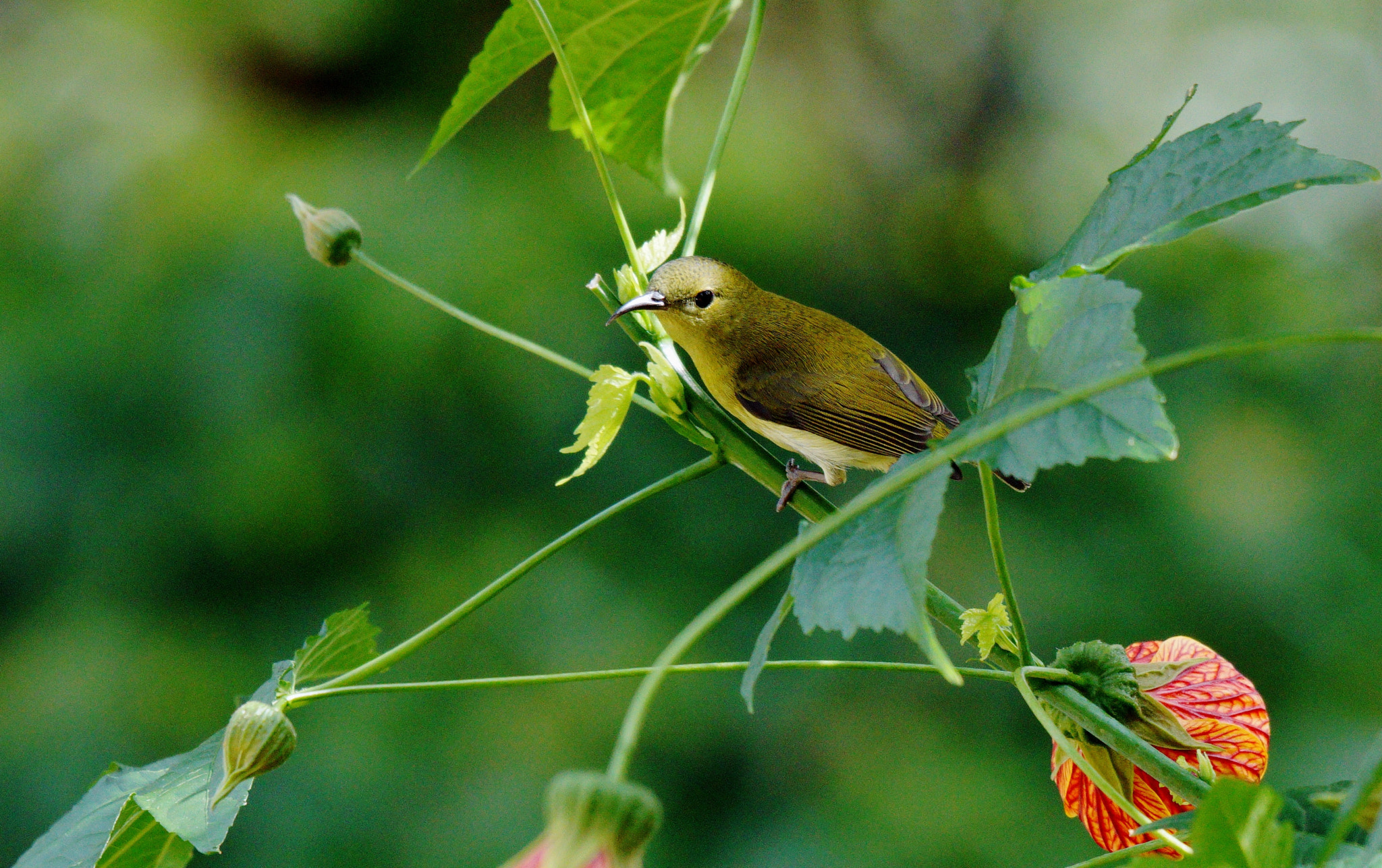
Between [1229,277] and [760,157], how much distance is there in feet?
3.46

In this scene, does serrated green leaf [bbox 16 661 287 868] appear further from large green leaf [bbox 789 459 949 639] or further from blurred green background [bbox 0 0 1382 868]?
blurred green background [bbox 0 0 1382 868]

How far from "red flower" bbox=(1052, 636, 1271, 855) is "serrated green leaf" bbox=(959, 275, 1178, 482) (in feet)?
0.66

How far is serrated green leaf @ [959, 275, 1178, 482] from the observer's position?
1.08 ft

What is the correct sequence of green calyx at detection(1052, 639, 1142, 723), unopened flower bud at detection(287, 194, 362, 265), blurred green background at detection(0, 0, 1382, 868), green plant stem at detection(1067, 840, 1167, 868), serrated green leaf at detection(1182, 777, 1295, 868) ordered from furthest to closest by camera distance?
blurred green background at detection(0, 0, 1382, 868) → unopened flower bud at detection(287, 194, 362, 265) → green calyx at detection(1052, 639, 1142, 723) → green plant stem at detection(1067, 840, 1167, 868) → serrated green leaf at detection(1182, 777, 1295, 868)

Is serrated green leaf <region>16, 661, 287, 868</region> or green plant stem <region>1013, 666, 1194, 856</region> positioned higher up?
green plant stem <region>1013, 666, 1194, 856</region>

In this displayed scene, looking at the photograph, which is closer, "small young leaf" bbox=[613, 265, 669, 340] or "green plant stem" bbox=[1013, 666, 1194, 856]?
"green plant stem" bbox=[1013, 666, 1194, 856]

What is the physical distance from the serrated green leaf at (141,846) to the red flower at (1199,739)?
17.8 inches

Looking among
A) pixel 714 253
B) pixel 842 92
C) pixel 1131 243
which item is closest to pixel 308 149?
pixel 714 253

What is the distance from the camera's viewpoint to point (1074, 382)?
0.37 metres

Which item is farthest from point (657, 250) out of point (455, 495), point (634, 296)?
point (455, 495)

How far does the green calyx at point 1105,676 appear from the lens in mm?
484

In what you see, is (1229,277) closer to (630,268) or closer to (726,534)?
(726,534)

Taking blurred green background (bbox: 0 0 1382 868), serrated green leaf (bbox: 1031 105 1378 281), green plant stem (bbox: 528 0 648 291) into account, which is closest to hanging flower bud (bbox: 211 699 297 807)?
green plant stem (bbox: 528 0 648 291)

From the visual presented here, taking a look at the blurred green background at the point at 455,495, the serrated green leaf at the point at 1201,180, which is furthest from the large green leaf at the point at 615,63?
the blurred green background at the point at 455,495
